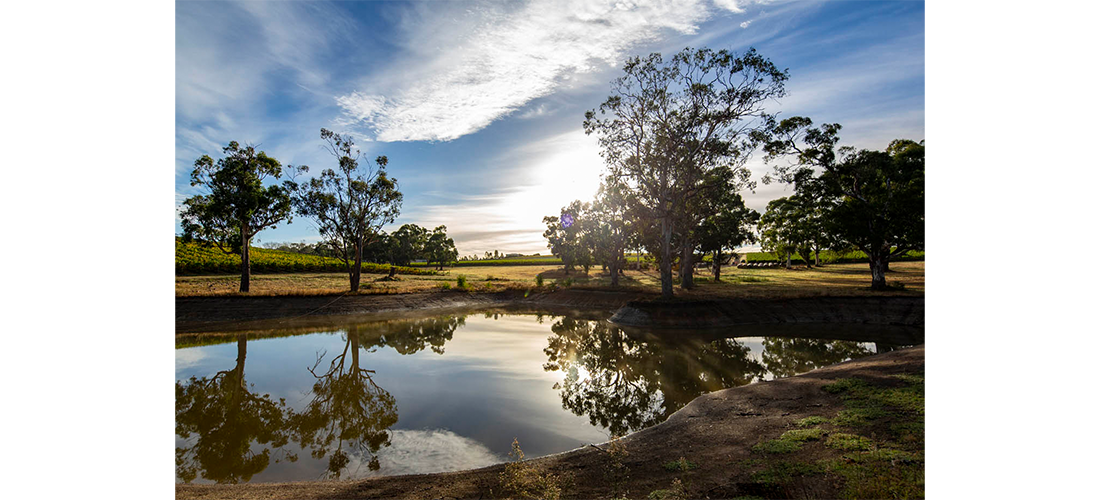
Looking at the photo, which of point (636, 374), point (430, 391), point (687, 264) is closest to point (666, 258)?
point (687, 264)

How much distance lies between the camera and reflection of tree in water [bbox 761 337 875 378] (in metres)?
15.8

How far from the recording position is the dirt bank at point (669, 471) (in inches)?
227

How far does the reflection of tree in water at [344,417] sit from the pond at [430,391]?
0.05m

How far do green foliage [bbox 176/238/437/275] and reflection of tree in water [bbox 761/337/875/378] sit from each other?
171 ft

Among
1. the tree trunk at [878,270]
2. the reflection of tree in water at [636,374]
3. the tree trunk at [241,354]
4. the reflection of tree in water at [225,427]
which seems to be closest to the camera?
the reflection of tree in water at [225,427]

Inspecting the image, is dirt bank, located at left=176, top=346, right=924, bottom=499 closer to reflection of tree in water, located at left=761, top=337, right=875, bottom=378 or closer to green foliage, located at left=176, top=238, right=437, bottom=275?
reflection of tree in water, located at left=761, top=337, right=875, bottom=378

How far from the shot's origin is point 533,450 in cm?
873

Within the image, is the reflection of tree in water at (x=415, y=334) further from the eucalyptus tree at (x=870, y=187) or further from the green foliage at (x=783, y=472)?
the eucalyptus tree at (x=870, y=187)

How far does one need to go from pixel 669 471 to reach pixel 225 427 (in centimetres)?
1116

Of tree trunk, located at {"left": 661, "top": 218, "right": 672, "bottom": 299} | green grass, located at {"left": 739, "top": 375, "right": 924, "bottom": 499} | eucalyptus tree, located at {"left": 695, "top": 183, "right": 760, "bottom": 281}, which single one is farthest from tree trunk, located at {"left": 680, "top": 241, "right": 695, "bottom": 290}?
green grass, located at {"left": 739, "top": 375, "right": 924, "bottom": 499}

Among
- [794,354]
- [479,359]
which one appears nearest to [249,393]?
[479,359]

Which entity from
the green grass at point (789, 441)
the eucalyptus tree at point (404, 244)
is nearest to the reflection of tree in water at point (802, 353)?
the green grass at point (789, 441)

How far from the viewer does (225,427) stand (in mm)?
10219
